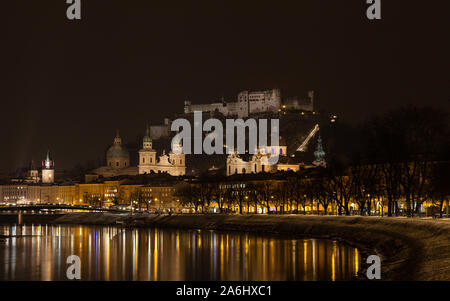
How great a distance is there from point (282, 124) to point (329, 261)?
13212cm

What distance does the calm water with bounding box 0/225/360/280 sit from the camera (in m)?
38.9

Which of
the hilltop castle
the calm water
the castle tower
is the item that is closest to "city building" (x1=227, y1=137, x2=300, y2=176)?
the hilltop castle

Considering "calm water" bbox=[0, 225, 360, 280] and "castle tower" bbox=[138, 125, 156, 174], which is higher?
"castle tower" bbox=[138, 125, 156, 174]

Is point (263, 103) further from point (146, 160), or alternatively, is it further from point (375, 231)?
point (375, 231)

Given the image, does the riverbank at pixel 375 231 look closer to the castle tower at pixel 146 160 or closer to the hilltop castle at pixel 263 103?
the hilltop castle at pixel 263 103

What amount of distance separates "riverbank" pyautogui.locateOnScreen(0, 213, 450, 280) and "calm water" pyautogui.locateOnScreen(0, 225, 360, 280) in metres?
1.68

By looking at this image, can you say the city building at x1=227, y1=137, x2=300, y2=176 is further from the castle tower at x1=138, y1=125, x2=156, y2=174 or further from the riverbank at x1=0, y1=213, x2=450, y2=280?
the riverbank at x1=0, y1=213, x2=450, y2=280

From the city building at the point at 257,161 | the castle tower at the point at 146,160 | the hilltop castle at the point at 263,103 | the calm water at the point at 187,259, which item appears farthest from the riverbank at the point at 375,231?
the castle tower at the point at 146,160

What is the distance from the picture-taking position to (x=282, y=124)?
569 feet

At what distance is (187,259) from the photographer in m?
47.3

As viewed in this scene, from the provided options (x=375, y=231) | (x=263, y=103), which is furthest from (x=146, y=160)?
(x=375, y=231)

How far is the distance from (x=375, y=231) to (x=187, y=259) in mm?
11773

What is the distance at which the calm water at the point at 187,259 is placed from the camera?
38875 mm

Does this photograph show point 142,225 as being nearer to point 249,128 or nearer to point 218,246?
point 218,246
